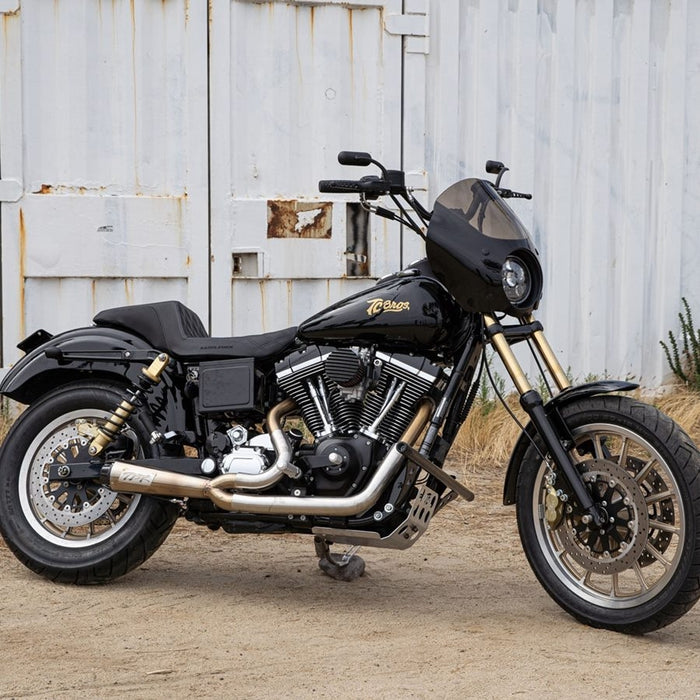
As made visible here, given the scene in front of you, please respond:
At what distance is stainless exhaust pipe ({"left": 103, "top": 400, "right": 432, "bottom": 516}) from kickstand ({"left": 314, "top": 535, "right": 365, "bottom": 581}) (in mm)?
468

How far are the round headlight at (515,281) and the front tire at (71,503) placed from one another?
141 centimetres

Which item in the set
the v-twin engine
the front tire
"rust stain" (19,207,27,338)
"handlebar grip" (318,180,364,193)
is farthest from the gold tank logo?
"rust stain" (19,207,27,338)

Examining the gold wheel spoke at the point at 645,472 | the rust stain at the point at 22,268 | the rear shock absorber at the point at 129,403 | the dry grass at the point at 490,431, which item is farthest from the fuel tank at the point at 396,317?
the rust stain at the point at 22,268

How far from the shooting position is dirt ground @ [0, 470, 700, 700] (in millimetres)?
3664

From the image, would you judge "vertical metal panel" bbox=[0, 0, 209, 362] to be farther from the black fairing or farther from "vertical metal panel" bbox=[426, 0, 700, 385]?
the black fairing

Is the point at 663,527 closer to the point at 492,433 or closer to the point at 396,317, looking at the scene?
the point at 396,317

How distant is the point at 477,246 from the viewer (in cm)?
423

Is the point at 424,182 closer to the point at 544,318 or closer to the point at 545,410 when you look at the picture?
the point at 544,318

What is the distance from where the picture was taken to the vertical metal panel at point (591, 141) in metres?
7.46

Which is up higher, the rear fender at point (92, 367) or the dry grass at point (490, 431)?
the rear fender at point (92, 367)

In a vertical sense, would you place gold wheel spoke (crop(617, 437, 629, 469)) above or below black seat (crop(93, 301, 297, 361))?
below

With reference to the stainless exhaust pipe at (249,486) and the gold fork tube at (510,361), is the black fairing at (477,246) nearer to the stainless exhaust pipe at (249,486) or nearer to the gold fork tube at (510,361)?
the gold fork tube at (510,361)

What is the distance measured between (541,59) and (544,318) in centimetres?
152

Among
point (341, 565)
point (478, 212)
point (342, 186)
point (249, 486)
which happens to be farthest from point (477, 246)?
point (341, 565)
